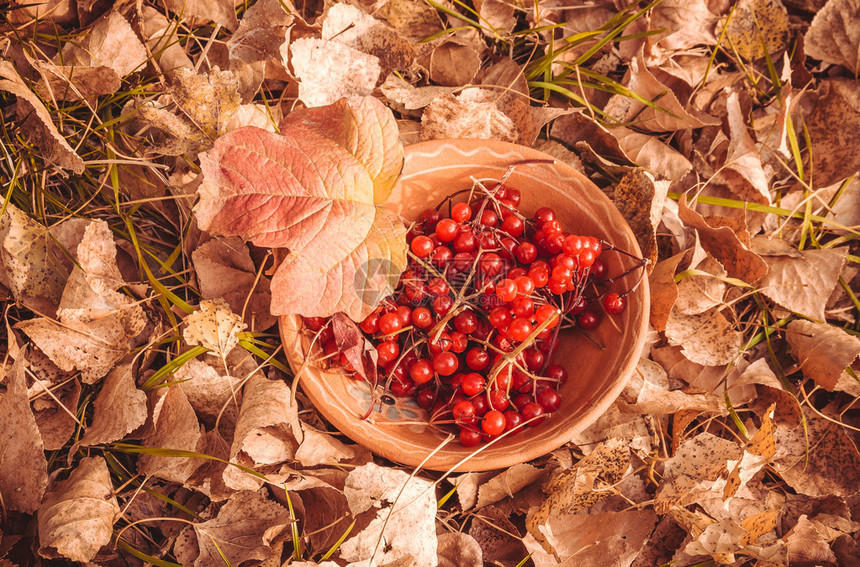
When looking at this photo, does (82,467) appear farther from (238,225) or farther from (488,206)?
(488,206)

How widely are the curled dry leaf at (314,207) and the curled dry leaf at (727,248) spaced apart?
2.64ft

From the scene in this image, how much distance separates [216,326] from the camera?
4.58ft

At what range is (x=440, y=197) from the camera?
1.49 metres

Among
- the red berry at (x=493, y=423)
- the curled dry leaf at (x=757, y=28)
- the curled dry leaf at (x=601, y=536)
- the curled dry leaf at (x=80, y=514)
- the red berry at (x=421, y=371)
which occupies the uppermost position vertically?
the curled dry leaf at (x=757, y=28)

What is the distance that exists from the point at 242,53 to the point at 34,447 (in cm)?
109

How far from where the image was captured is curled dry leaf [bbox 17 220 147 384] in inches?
54.1

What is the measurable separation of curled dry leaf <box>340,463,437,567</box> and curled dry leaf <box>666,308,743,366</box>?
75cm

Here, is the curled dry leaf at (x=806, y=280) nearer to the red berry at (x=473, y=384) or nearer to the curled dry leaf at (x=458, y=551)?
the red berry at (x=473, y=384)

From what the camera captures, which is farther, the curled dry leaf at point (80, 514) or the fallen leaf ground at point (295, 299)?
the fallen leaf ground at point (295, 299)

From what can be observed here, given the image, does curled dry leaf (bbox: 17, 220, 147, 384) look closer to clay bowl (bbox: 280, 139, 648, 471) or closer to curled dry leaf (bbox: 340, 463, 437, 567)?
clay bowl (bbox: 280, 139, 648, 471)

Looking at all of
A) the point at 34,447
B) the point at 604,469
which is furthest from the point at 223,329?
the point at 604,469

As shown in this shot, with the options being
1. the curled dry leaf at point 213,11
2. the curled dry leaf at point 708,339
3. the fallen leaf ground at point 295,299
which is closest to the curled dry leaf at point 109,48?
the fallen leaf ground at point 295,299

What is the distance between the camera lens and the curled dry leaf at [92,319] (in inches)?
54.1

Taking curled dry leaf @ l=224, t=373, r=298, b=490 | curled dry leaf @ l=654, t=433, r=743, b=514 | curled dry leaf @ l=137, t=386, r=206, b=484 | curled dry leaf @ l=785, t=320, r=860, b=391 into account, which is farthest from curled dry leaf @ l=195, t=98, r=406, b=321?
curled dry leaf @ l=785, t=320, r=860, b=391
